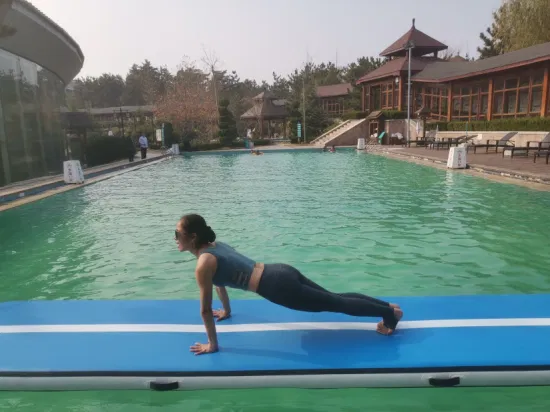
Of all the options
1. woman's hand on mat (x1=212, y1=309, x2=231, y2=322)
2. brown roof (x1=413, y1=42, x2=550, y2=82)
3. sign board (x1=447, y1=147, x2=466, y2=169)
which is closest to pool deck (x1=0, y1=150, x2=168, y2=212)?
woman's hand on mat (x1=212, y1=309, x2=231, y2=322)

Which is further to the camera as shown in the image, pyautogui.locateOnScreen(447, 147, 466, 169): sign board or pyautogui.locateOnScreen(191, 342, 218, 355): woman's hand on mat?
pyautogui.locateOnScreen(447, 147, 466, 169): sign board

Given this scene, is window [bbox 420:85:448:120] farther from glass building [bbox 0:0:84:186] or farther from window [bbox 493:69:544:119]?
glass building [bbox 0:0:84:186]

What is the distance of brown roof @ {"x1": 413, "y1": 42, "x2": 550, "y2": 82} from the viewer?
23.7 metres

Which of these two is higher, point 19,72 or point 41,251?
point 19,72

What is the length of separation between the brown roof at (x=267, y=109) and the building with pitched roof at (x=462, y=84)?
1055cm

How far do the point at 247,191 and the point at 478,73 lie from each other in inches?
819

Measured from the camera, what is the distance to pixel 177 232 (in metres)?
3.19

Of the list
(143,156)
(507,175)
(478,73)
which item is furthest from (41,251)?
(478,73)

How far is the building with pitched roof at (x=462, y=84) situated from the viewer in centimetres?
2525

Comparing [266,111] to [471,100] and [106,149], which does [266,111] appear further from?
[106,149]

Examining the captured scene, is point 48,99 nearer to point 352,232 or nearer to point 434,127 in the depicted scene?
point 352,232

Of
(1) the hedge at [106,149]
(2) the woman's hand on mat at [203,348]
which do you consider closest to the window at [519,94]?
(1) the hedge at [106,149]

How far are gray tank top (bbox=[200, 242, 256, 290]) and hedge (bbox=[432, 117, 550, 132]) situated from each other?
2311 cm

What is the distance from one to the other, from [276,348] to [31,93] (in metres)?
17.5
